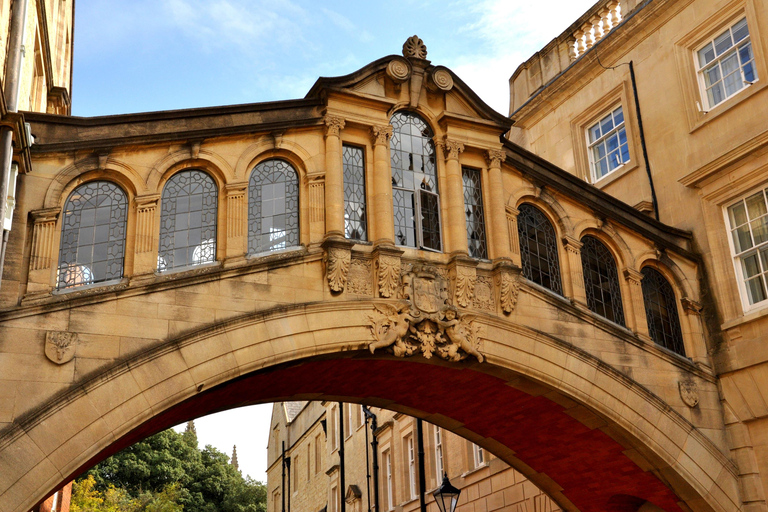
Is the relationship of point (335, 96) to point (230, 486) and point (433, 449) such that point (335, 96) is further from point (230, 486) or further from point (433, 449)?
point (230, 486)

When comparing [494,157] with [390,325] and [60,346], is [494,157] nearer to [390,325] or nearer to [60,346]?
[390,325]

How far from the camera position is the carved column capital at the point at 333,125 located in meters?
13.8

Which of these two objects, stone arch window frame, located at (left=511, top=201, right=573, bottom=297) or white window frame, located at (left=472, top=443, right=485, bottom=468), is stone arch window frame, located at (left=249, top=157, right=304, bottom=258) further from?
white window frame, located at (left=472, top=443, right=485, bottom=468)

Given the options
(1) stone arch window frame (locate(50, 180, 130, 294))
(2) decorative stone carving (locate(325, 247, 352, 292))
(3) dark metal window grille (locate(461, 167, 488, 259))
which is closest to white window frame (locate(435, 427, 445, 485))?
(3) dark metal window grille (locate(461, 167, 488, 259))

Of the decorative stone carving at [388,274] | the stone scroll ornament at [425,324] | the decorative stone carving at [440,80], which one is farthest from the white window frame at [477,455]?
the decorative stone carving at [440,80]

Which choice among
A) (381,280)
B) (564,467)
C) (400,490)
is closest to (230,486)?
(400,490)

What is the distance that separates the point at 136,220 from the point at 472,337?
535 cm

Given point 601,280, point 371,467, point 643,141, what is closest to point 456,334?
point 601,280

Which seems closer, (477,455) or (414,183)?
(414,183)

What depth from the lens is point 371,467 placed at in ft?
104

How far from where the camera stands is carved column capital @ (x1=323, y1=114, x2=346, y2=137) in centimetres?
1380

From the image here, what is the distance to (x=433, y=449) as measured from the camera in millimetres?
25859

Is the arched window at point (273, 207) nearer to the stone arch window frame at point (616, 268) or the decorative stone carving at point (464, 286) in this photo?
the decorative stone carving at point (464, 286)

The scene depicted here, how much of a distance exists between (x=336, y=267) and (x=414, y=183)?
2.34 m
